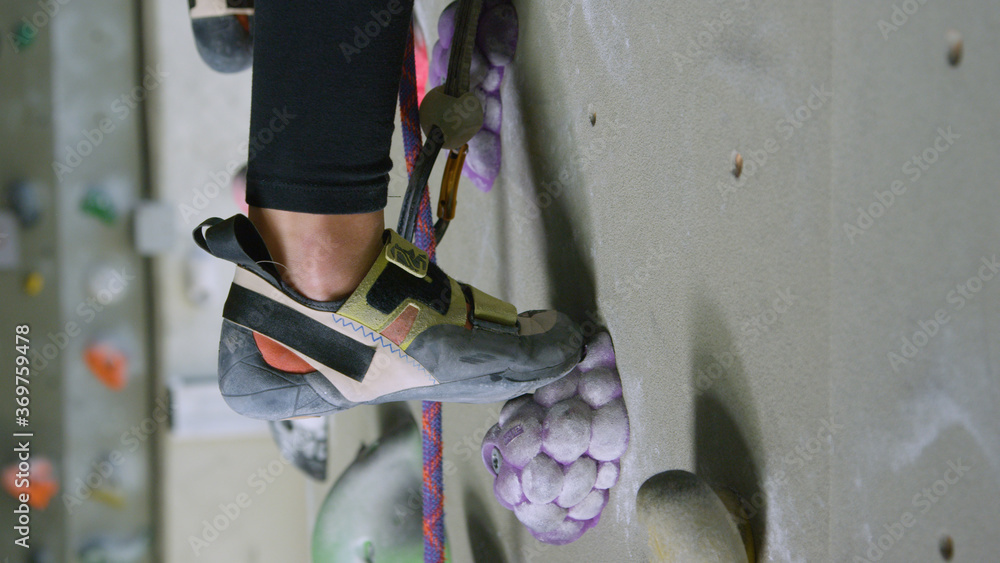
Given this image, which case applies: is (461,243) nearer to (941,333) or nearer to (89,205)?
(941,333)

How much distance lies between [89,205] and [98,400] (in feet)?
1.61

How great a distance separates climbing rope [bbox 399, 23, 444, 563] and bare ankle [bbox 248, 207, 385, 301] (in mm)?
152

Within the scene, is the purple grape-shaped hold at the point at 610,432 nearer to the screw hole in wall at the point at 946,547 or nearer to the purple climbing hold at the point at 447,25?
the screw hole in wall at the point at 946,547

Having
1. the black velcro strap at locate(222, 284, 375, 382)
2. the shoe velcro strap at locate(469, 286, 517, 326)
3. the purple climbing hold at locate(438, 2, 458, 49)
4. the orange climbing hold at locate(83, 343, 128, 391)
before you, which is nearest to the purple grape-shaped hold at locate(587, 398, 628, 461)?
the shoe velcro strap at locate(469, 286, 517, 326)

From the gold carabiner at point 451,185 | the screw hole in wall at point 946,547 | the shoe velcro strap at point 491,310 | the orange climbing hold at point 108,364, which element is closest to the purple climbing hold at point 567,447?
the shoe velcro strap at point 491,310

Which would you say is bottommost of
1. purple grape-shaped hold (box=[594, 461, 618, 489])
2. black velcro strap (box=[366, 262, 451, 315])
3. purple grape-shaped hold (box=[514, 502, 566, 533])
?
purple grape-shaped hold (box=[514, 502, 566, 533])

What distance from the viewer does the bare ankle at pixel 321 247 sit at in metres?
0.59

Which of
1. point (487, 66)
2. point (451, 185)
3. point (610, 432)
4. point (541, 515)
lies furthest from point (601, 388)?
point (487, 66)

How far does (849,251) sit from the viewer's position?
45 cm

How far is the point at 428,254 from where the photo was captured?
2.71ft

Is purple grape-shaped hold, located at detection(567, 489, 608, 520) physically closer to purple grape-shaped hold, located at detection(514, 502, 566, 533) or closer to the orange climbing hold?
purple grape-shaped hold, located at detection(514, 502, 566, 533)

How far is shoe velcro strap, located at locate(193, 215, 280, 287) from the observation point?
553 millimetres

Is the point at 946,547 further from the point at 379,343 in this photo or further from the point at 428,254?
the point at 428,254

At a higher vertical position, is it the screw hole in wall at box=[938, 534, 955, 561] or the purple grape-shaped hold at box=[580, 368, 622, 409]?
the screw hole in wall at box=[938, 534, 955, 561]
